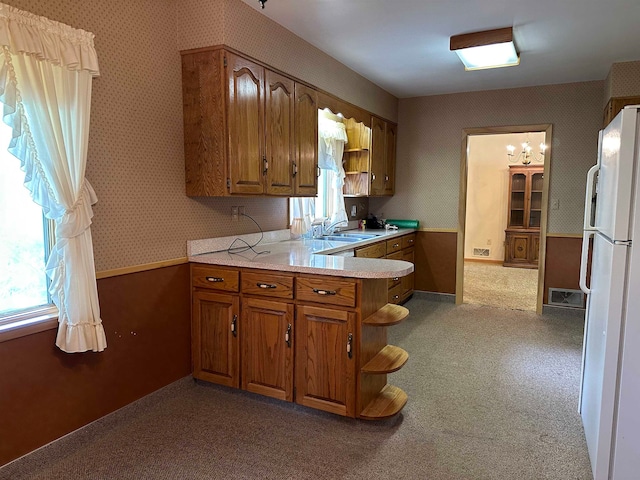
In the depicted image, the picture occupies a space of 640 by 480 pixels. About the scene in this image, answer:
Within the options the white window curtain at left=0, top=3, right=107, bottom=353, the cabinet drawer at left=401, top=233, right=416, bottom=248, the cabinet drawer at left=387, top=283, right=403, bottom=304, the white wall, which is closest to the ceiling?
the white window curtain at left=0, top=3, right=107, bottom=353

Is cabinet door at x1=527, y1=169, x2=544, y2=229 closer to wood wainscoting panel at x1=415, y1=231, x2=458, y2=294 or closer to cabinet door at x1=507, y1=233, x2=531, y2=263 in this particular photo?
cabinet door at x1=507, y1=233, x2=531, y2=263

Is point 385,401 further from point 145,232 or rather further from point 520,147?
point 520,147

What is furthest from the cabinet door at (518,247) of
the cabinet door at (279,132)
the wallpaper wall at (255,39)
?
the cabinet door at (279,132)

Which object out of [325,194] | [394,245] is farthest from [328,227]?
[394,245]

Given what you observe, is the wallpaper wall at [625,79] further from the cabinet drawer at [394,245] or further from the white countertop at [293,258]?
the white countertop at [293,258]

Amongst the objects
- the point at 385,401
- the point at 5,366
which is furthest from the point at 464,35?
the point at 5,366

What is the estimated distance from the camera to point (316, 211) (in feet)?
15.4

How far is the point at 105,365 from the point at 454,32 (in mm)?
3329

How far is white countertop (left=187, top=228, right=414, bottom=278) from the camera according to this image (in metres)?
2.49

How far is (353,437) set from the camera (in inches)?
95.8

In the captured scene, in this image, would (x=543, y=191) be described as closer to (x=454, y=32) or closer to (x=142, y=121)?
(x=454, y=32)

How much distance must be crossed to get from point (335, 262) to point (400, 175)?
337 centimetres

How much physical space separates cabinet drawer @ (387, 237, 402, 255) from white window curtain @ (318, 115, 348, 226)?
21.7 inches

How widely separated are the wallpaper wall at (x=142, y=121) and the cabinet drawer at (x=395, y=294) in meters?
2.35
